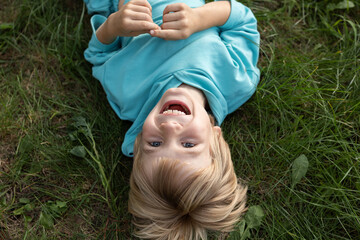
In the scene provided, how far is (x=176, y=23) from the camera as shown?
88.4 inches

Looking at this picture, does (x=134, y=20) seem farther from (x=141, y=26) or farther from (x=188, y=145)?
(x=188, y=145)

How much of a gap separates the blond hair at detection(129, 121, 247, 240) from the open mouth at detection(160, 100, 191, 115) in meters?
0.26

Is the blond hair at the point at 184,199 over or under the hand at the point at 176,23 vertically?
under

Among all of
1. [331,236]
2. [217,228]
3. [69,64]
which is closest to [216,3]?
[69,64]

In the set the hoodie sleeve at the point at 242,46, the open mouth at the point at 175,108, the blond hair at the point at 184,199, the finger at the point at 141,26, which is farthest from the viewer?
the hoodie sleeve at the point at 242,46

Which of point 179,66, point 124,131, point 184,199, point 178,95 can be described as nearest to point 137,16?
point 179,66

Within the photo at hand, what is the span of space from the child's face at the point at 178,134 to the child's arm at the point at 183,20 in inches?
15.7

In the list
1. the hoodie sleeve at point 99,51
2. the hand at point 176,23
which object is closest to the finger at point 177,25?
the hand at point 176,23

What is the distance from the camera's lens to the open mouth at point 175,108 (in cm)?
212

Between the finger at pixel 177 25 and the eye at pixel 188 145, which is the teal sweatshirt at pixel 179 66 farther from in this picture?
the eye at pixel 188 145

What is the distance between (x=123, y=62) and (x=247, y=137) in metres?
1.12

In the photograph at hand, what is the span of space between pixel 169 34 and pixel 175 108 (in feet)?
1.60

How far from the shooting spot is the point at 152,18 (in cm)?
250

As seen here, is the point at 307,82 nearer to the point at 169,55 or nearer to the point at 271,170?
the point at 271,170
